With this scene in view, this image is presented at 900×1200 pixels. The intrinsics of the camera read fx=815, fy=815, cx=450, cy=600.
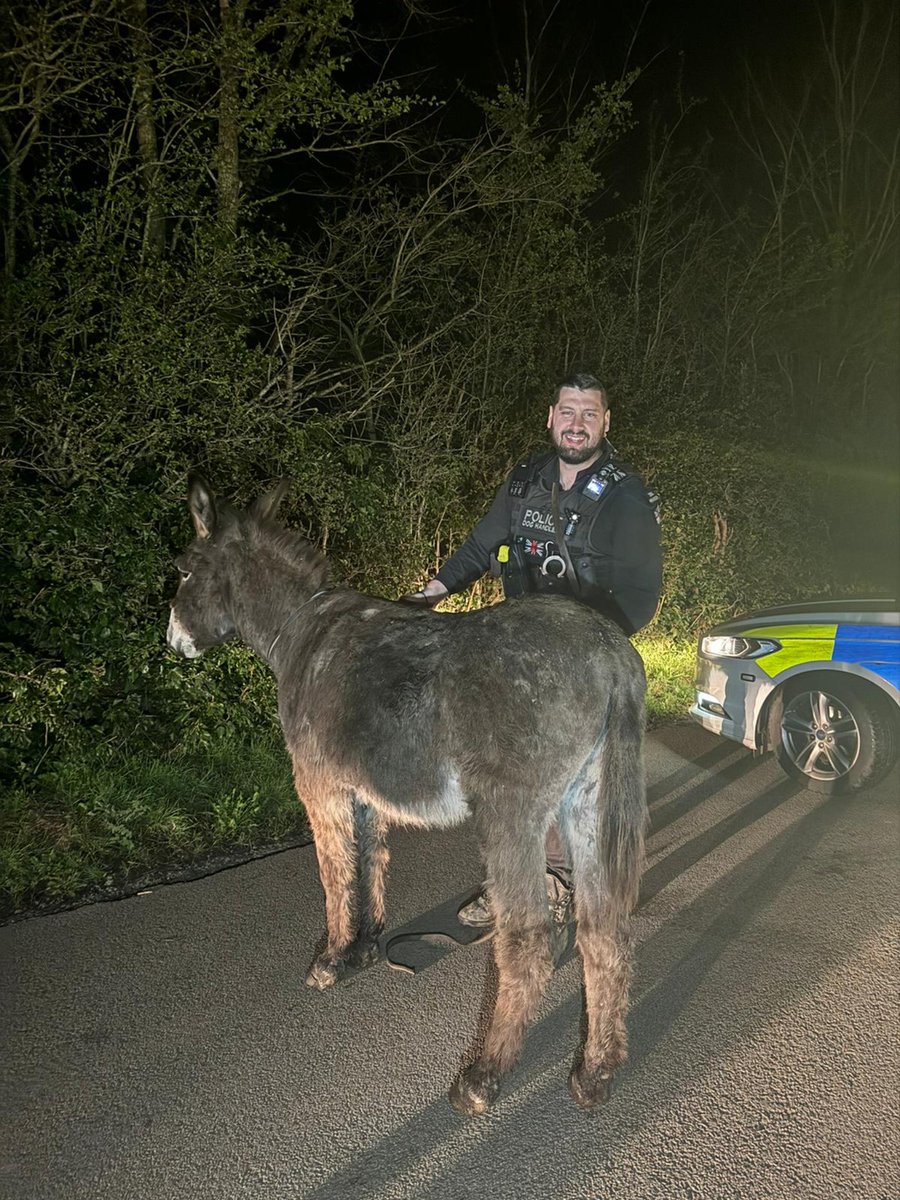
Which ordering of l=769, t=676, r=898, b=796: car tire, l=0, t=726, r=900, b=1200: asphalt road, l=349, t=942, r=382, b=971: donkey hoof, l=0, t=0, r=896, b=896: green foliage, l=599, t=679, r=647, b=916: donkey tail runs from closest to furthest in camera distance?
l=0, t=726, r=900, b=1200: asphalt road → l=599, t=679, r=647, b=916: donkey tail → l=349, t=942, r=382, b=971: donkey hoof → l=0, t=0, r=896, b=896: green foliage → l=769, t=676, r=898, b=796: car tire

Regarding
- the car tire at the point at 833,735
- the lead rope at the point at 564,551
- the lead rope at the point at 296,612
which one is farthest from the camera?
the car tire at the point at 833,735

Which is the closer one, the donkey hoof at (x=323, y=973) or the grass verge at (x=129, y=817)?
the donkey hoof at (x=323, y=973)

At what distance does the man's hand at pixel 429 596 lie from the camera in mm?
3768

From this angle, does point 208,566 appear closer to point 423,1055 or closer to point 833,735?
point 423,1055

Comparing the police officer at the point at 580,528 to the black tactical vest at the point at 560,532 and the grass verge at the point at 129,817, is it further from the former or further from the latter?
the grass verge at the point at 129,817

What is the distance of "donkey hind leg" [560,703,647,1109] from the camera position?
9.29 feet

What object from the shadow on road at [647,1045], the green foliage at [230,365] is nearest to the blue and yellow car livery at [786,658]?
the green foliage at [230,365]

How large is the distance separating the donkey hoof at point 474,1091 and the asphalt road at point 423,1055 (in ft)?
0.12

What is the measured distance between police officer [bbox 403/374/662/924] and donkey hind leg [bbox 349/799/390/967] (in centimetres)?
44

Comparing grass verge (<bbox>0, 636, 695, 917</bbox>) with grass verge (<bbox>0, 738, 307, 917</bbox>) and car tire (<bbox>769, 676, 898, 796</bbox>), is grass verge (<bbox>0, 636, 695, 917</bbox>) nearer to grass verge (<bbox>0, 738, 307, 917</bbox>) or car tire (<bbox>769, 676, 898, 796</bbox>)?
grass verge (<bbox>0, 738, 307, 917</bbox>)

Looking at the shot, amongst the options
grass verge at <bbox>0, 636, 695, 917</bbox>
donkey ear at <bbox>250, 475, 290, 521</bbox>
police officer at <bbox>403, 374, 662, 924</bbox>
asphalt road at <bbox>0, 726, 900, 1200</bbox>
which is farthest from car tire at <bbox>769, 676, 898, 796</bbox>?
donkey ear at <bbox>250, 475, 290, 521</bbox>

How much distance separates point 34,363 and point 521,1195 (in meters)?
4.87

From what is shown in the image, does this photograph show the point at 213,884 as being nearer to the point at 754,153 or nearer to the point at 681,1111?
the point at 681,1111

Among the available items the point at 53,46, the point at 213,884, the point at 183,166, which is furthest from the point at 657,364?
the point at 213,884
